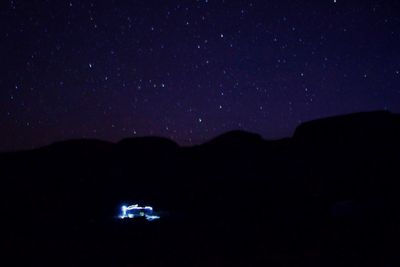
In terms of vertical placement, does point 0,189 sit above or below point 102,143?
below

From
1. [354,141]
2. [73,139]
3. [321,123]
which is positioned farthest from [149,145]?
[354,141]

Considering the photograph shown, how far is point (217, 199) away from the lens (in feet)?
67.8

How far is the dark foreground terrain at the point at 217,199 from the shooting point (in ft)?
34.0

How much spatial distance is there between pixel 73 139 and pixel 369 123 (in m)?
27.6

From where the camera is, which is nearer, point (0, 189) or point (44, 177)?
point (0, 189)

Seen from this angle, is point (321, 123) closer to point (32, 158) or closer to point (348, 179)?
point (348, 179)

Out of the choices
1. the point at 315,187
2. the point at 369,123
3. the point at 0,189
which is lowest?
the point at 315,187

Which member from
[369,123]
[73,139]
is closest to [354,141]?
[369,123]

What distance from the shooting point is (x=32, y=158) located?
1421 inches

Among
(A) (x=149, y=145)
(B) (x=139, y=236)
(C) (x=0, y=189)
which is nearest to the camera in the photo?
(B) (x=139, y=236)

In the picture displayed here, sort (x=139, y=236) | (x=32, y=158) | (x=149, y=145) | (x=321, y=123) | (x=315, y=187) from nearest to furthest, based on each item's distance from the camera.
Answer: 1. (x=139, y=236)
2. (x=315, y=187)
3. (x=321, y=123)
4. (x=32, y=158)
5. (x=149, y=145)

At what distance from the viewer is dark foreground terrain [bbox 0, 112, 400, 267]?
34.0 feet

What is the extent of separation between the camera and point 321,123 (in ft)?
104

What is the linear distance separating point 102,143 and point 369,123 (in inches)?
980
